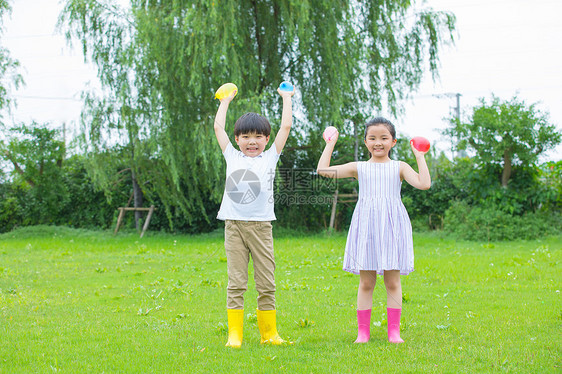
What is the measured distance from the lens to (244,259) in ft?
11.2

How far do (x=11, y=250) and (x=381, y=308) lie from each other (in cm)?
947

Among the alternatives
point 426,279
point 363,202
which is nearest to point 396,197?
point 363,202

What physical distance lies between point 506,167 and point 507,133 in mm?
955

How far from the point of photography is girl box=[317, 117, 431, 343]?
3367 millimetres

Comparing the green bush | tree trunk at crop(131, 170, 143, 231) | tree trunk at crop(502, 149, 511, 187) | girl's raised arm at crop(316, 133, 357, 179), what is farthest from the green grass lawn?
tree trunk at crop(131, 170, 143, 231)

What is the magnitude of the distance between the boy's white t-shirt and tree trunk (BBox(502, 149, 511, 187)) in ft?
34.1

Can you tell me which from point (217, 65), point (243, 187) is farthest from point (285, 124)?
point (217, 65)

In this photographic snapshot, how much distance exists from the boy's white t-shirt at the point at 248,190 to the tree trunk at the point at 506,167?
10392mm

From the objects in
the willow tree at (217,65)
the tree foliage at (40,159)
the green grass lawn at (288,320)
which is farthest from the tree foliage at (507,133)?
the tree foliage at (40,159)

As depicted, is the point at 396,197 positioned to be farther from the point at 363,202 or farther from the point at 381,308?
the point at 381,308

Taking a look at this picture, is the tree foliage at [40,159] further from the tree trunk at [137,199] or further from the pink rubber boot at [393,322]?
the pink rubber boot at [393,322]

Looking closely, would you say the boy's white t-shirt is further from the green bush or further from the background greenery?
the green bush

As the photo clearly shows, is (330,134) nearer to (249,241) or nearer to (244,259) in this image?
(249,241)

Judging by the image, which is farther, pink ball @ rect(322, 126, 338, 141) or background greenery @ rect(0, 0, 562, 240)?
background greenery @ rect(0, 0, 562, 240)
